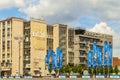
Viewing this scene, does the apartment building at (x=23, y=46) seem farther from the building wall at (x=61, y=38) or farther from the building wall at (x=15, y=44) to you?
the building wall at (x=61, y=38)

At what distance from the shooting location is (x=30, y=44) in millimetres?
168625

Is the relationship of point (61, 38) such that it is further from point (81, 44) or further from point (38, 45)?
point (38, 45)

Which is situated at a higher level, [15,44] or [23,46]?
[15,44]

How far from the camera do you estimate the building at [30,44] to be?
167625 mm

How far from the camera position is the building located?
550ft

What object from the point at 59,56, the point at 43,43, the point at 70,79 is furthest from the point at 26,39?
the point at 70,79

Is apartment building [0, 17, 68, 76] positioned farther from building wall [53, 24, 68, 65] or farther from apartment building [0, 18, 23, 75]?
building wall [53, 24, 68, 65]

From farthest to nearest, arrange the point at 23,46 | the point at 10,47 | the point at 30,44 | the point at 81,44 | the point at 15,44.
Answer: the point at 81,44, the point at 23,46, the point at 15,44, the point at 30,44, the point at 10,47

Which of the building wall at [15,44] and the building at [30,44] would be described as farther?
the building at [30,44]

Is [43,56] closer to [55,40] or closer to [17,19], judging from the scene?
[55,40]

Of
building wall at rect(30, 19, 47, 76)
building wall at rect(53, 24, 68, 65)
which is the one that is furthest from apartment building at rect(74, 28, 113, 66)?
building wall at rect(30, 19, 47, 76)

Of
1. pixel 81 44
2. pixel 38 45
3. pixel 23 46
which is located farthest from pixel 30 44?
pixel 81 44

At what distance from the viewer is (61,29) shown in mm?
181500

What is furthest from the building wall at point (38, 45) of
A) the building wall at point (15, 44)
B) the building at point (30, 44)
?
the building wall at point (15, 44)
